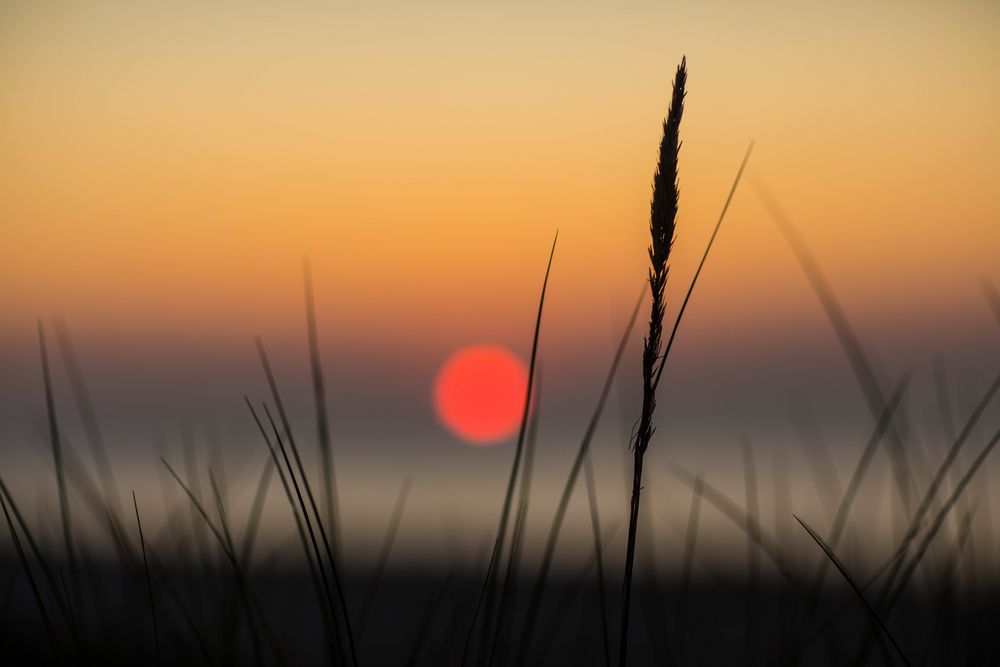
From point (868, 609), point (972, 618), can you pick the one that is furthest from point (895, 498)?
point (868, 609)

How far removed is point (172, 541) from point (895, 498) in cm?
204

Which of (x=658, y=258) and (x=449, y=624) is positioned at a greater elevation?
(x=658, y=258)

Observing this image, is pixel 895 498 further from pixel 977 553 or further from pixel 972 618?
pixel 972 618

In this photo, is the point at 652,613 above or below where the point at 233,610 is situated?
below

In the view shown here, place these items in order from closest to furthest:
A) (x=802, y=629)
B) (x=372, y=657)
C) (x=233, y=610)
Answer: (x=233, y=610), (x=802, y=629), (x=372, y=657)

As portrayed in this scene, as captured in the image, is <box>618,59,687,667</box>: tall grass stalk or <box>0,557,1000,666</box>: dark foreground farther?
<box>0,557,1000,666</box>: dark foreground

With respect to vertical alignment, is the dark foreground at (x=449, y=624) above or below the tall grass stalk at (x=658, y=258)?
below

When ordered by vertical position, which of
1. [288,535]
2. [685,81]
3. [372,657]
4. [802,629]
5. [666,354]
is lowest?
[372,657]

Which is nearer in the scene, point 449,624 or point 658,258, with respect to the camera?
point 658,258

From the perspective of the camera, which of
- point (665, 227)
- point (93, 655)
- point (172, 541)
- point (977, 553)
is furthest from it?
point (172, 541)

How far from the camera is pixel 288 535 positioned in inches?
122

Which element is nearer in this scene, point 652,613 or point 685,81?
point 685,81

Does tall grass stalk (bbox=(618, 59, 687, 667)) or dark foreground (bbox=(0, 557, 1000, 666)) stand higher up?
tall grass stalk (bbox=(618, 59, 687, 667))

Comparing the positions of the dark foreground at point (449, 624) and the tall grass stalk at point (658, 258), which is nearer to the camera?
the tall grass stalk at point (658, 258)
